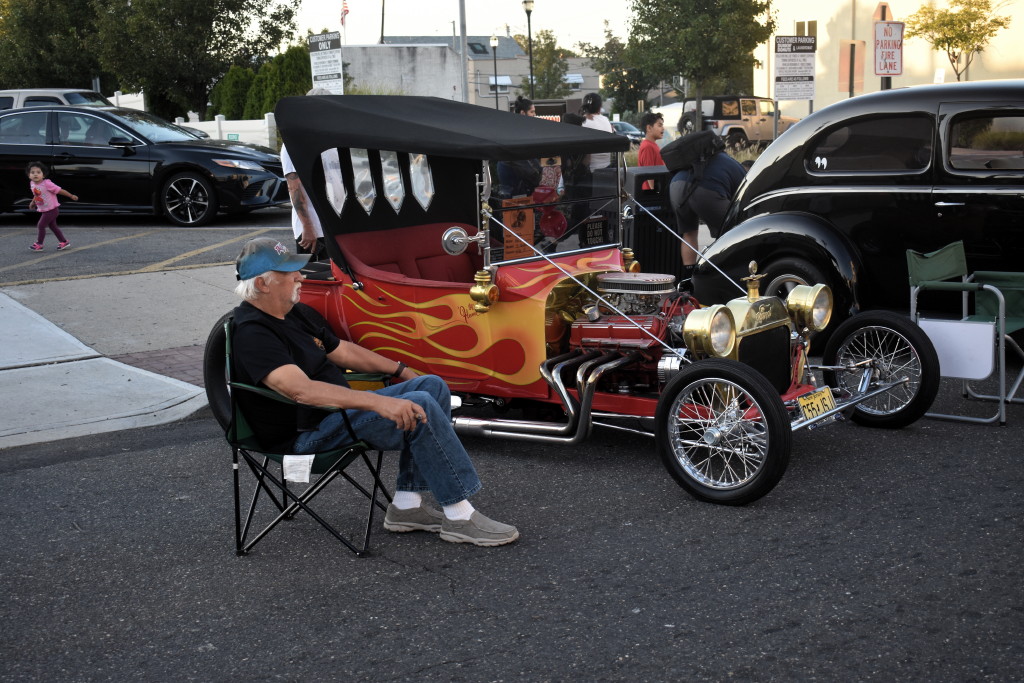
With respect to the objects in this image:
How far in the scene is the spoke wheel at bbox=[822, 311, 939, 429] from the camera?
5.95 metres

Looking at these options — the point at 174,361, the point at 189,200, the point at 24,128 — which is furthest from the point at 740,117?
the point at 174,361

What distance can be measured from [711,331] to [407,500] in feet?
5.22

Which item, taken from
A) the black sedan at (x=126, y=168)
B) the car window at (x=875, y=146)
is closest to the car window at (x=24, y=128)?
the black sedan at (x=126, y=168)

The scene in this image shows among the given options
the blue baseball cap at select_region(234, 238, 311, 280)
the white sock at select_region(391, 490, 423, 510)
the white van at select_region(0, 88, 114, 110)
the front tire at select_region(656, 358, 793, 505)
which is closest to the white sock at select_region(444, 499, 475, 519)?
the white sock at select_region(391, 490, 423, 510)

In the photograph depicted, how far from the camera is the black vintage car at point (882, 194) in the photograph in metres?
7.15

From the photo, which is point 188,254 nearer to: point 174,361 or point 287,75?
point 174,361

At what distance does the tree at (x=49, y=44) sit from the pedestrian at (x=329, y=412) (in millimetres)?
30814

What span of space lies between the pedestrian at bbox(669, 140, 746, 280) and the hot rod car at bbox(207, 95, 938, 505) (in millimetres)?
3824

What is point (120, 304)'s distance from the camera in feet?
32.2

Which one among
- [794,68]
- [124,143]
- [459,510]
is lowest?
[459,510]

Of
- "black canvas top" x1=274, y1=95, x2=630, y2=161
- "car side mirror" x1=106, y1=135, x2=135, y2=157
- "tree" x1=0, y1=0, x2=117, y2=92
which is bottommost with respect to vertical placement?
"black canvas top" x1=274, y1=95, x2=630, y2=161

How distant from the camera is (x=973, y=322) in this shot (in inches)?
244

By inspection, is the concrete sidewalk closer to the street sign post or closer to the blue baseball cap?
the blue baseball cap

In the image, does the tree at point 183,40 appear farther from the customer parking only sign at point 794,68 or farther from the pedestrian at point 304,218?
the pedestrian at point 304,218
